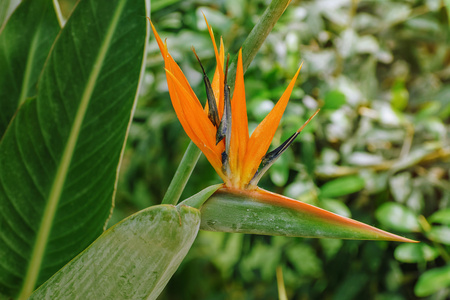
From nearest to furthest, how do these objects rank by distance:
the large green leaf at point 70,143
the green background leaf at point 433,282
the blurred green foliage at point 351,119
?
1. the large green leaf at point 70,143
2. the green background leaf at point 433,282
3. the blurred green foliage at point 351,119

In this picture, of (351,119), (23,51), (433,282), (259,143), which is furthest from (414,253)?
(23,51)

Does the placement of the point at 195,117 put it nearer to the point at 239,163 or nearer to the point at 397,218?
the point at 239,163

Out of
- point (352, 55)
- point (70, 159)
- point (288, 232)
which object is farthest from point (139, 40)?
point (352, 55)

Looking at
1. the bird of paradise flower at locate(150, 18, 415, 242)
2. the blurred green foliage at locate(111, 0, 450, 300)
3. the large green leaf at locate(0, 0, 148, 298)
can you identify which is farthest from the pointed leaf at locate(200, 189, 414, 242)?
the blurred green foliage at locate(111, 0, 450, 300)

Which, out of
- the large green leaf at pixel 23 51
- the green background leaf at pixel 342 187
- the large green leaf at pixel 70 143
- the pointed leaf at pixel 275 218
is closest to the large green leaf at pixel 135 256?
the pointed leaf at pixel 275 218

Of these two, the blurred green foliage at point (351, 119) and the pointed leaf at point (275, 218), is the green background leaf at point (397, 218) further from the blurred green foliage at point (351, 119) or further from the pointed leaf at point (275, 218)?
the pointed leaf at point (275, 218)

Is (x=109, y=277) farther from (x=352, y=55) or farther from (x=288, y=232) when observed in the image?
(x=352, y=55)

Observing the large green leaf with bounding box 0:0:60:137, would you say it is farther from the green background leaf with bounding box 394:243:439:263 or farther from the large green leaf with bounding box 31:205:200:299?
the green background leaf with bounding box 394:243:439:263
